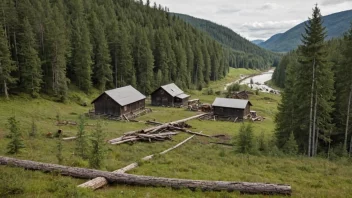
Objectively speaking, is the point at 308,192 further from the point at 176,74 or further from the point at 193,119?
the point at 176,74

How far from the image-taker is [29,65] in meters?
52.2

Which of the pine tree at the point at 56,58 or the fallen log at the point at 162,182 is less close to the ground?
the pine tree at the point at 56,58

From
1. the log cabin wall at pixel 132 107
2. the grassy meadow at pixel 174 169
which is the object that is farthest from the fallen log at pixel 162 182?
the log cabin wall at pixel 132 107

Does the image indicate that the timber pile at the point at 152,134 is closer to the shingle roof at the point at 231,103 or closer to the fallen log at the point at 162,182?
the fallen log at the point at 162,182

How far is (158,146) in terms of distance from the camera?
102 ft

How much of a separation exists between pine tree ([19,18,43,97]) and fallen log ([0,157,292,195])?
41730 mm

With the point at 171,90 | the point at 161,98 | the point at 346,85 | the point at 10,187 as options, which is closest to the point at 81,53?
the point at 161,98

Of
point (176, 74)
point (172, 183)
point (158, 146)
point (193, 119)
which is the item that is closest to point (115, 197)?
point (172, 183)

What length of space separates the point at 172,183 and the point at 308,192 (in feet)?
24.0

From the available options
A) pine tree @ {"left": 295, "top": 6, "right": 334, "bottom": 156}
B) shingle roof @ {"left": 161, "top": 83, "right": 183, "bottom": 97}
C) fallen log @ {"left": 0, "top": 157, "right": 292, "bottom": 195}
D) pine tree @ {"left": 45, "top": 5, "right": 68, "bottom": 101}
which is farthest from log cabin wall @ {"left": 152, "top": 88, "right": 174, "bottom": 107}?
fallen log @ {"left": 0, "top": 157, "right": 292, "bottom": 195}

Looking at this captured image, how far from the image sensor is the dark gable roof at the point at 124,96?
5203 cm

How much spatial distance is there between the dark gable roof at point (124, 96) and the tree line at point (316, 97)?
1155 inches

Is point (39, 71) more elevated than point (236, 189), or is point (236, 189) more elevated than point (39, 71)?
point (39, 71)

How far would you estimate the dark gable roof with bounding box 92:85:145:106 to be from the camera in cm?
5203
